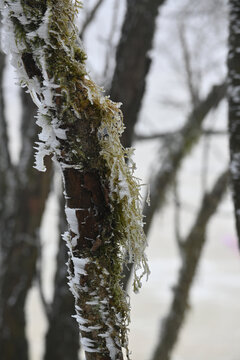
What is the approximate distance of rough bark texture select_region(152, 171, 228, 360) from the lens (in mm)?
5215

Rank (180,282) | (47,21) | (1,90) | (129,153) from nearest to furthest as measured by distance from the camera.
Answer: (47,21)
(129,153)
(1,90)
(180,282)

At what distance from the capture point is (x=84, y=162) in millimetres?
919

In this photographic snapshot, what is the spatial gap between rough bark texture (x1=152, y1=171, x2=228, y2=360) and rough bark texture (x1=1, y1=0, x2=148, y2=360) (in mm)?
4266

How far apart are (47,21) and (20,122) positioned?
4.31 m

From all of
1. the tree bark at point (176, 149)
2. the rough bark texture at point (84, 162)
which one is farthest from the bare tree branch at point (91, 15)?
the rough bark texture at point (84, 162)

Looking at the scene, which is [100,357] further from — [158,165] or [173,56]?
[173,56]

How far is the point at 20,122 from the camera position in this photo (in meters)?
5.08

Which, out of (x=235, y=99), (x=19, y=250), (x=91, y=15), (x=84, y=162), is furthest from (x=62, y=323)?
(x=91, y=15)

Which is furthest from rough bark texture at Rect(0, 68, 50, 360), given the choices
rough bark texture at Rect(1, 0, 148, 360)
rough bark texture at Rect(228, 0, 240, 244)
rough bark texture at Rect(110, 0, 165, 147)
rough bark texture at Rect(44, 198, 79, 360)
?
rough bark texture at Rect(1, 0, 148, 360)

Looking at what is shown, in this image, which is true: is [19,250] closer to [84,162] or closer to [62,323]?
[62,323]

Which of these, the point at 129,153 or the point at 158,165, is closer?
the point at 129,153

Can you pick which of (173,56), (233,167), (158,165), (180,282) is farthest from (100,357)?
(173,56)

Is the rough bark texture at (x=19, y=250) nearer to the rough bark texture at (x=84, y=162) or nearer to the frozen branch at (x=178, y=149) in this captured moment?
the frozen branch at (x=178, y=149)

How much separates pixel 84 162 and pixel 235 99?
127 centimetres
